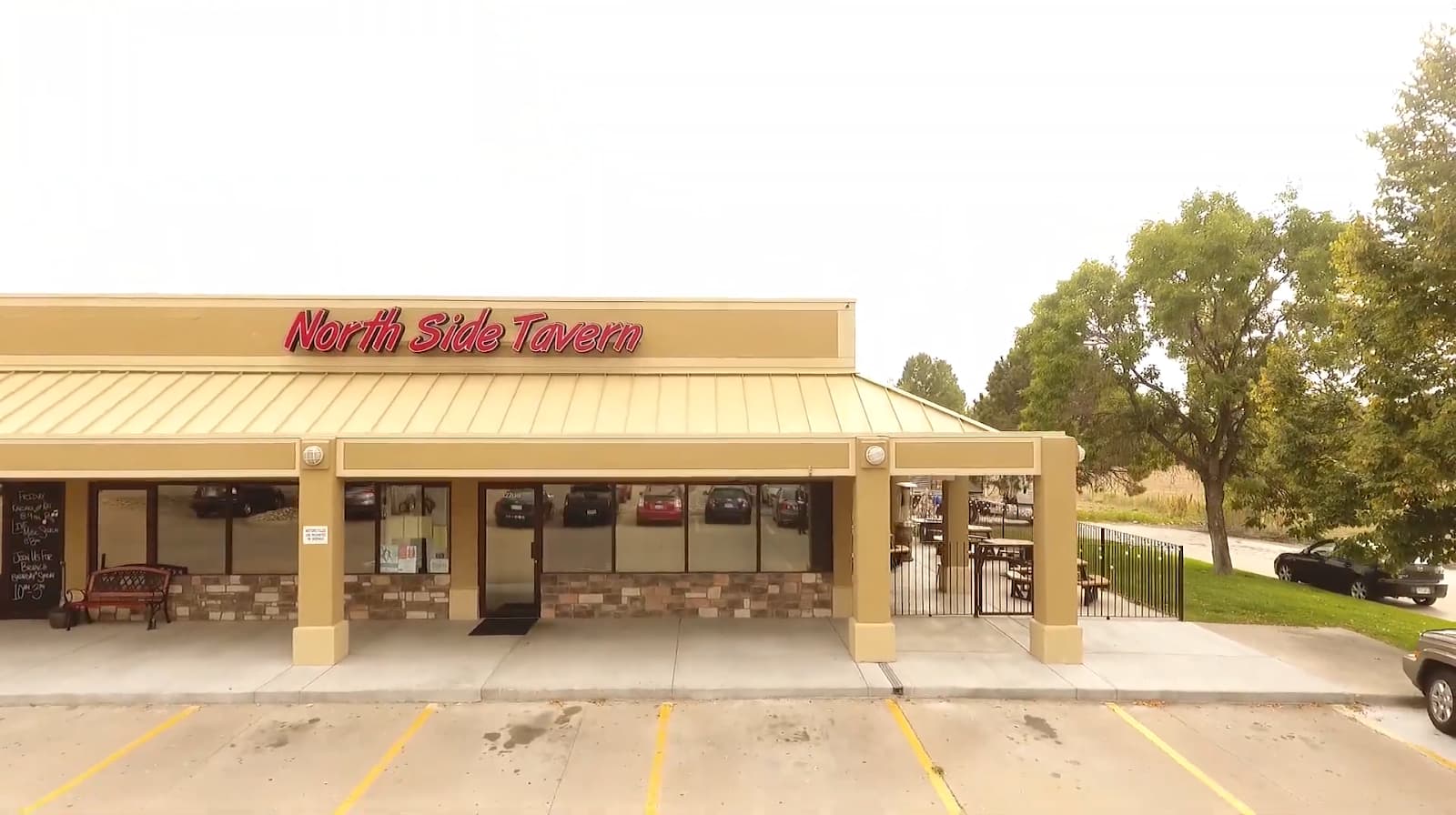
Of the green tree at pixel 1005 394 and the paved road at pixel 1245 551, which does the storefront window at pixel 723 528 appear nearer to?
the paved road at pixel 1245 551

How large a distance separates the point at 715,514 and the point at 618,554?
6.62ft

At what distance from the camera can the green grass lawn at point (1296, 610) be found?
41.4ft

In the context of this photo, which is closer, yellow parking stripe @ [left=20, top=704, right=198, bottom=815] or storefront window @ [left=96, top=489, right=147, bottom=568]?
yellow parking stripe @ [left=20, top=704, right=198, bottom=815]

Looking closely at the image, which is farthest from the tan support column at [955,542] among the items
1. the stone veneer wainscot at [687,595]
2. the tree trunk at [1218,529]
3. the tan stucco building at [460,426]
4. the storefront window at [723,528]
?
the tree trunk at [1218,529]

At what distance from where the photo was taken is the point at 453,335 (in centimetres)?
1303

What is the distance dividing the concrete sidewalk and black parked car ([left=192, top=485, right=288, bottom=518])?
2.08 meters

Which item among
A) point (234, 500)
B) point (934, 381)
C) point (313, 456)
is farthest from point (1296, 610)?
point (934, 381)

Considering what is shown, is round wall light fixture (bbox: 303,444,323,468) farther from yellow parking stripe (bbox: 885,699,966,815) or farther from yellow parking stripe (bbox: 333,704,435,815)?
yellow parking stripe (bbox: 885,699,966,815)

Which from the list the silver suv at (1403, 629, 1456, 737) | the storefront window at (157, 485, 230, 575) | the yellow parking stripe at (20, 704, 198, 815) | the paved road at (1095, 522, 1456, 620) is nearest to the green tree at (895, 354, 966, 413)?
the paved road at (1095, 522, 1456, 620)

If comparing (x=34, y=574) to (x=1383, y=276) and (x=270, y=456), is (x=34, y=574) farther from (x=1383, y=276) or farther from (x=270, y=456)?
(x=1383, y=276)

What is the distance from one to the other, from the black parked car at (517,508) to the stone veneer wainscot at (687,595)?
1.18 m

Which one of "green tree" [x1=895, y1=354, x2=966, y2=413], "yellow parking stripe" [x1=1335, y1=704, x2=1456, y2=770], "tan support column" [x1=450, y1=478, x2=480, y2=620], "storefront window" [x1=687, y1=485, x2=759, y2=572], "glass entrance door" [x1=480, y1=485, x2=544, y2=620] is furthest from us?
"green tree" [x1=895, y1=354, x2=966, y2=413]

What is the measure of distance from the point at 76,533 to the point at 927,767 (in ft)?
50.2

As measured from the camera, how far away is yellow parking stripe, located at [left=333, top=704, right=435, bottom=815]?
639cm
